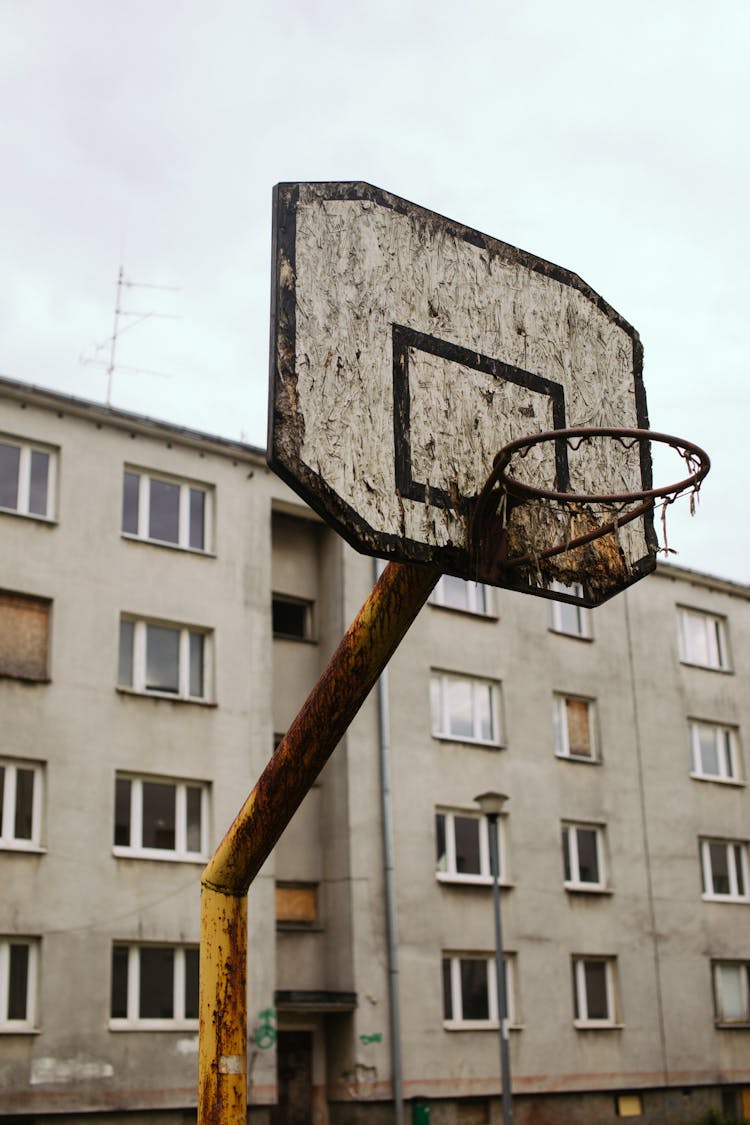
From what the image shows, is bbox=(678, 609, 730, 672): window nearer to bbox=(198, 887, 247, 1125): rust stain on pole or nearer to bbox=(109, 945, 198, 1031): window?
bbox=(109, 945, 198, 1031): window

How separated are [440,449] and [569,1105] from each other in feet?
75.5

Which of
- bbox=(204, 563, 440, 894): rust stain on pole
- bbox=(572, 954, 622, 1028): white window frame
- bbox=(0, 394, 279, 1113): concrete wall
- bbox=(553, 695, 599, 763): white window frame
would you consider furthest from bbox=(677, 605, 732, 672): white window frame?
bbox=(204, 563, 440, 894): rust stain on pole

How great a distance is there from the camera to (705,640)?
33.5 meters

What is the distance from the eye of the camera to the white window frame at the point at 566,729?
29266 mm

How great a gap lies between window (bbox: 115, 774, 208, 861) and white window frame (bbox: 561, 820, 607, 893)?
8557 mm

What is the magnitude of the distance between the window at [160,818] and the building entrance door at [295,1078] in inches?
161

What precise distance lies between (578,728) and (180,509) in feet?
34.4

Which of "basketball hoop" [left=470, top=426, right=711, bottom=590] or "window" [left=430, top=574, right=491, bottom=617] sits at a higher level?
"window" [left=430, top=574, right=491, bottom=617]

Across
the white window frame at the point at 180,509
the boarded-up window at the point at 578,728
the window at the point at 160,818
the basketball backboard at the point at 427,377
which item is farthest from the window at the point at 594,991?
the basketball backboard at the point at 427,377

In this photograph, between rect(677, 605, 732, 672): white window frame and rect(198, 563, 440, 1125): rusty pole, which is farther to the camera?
rect(677, 605, 732, 672): white window frame

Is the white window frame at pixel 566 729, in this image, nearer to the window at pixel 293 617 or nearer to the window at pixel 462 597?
the window at pixel 462 597

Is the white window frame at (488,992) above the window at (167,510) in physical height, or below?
below

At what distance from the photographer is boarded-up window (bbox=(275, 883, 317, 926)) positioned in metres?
25.0

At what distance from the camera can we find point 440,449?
6867mm
